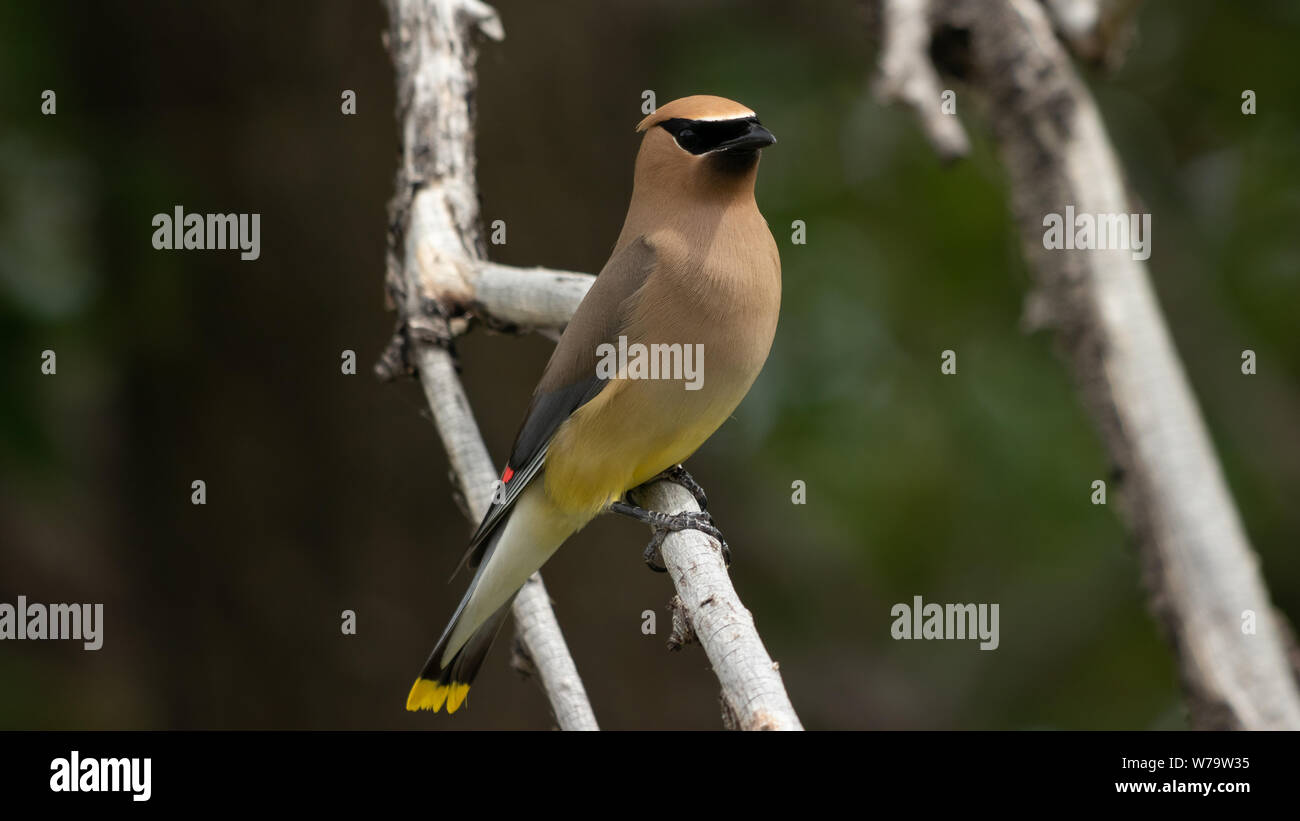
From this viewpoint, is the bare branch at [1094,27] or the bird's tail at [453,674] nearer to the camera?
the bird's tail at [453,674]

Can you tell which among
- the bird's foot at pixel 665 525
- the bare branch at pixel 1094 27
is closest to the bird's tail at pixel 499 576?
the bird's foot at pixel 665 525

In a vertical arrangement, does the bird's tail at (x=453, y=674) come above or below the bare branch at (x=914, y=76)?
below

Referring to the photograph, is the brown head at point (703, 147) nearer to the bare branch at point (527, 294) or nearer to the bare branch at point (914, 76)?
the bare branch at point (527, 294)

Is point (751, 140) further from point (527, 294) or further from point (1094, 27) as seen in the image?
point (1094, 27)

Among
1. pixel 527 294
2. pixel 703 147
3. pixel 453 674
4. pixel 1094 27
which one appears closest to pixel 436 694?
pixel 453 674

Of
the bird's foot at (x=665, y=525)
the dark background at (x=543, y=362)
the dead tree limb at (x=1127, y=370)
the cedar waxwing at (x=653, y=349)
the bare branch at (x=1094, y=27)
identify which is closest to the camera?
the bird's foot at (x=665, y=525)

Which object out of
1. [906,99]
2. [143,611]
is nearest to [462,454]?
[906,99]

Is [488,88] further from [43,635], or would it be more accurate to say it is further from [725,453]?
[43,635]

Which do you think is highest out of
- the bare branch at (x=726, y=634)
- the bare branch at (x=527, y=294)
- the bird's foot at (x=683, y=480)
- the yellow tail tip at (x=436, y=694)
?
the bare branch at (x=527, y=294)
